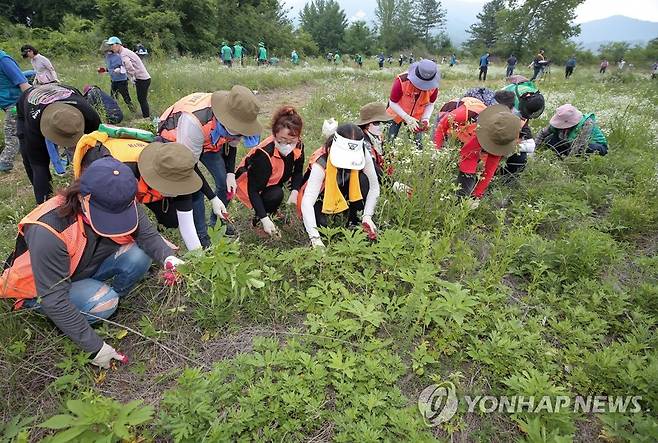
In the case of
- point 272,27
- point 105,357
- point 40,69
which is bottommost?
point 105,357

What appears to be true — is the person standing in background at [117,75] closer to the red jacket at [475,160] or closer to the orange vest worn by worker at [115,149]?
the orange vest worn by worker at [115,149]

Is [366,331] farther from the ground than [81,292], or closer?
closer

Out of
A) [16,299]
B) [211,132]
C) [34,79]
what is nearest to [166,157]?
[211,132]

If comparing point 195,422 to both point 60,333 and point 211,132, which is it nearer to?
point 60,333

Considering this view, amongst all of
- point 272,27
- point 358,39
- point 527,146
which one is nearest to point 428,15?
point 358,39

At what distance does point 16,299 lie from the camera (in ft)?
7.12

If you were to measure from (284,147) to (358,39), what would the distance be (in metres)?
58.5

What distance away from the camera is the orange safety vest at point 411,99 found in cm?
452

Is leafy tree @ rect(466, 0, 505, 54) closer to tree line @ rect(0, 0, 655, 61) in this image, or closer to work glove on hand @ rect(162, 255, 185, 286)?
tree line @ rect(0, 0, 655, 61)

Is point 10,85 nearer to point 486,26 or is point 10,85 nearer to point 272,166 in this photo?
point 272,166

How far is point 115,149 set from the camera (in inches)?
98.7

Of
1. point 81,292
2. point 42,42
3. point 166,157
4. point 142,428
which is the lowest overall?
point 142,428

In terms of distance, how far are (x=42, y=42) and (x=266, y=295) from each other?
68.6 feet

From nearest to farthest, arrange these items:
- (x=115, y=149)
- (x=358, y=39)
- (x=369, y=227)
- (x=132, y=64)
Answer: (x=115, y=149), (x=369, y=227), (x=132, y=64), (x=358, y=39)
